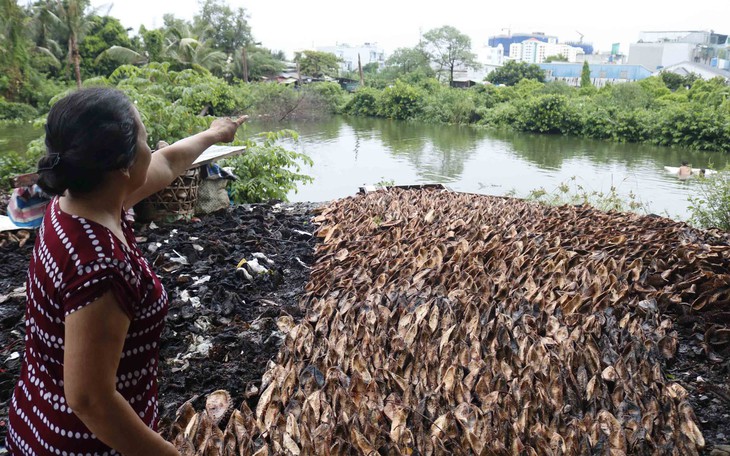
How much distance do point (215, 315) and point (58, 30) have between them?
27385 mm

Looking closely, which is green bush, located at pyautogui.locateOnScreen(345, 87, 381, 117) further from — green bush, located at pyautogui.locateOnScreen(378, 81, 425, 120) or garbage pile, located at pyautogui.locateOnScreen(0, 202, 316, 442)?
garbage pile, located at pyautogui.locateOnScreen(0, 202, 316, 442)

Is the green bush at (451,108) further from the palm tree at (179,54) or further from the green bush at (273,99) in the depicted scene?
the palm tree at (179,54)

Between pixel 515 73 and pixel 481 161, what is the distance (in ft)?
80.6

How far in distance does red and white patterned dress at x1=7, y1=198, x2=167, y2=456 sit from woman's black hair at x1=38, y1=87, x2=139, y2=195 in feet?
0.24

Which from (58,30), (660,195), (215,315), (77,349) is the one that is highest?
(58,30)

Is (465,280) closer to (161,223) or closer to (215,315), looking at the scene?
(215,315)

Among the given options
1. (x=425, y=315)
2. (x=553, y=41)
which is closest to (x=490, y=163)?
(x=425, y=315)

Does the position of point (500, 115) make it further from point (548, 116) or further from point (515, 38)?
point (515, 38)

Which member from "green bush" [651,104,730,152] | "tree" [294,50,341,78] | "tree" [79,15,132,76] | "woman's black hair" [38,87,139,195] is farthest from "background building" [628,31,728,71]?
"woman's black hair" [38,87,139,195]

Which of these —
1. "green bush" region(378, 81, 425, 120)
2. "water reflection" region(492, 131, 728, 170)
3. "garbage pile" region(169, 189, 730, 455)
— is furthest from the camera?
"green bush" region(378, 81, 425, 120)

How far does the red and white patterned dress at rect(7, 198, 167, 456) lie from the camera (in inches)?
36.8

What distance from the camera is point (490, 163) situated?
15.8 m

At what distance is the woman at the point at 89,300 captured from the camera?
3.01 feet

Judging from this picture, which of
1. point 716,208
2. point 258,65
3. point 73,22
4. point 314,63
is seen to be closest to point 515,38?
point 314,63
